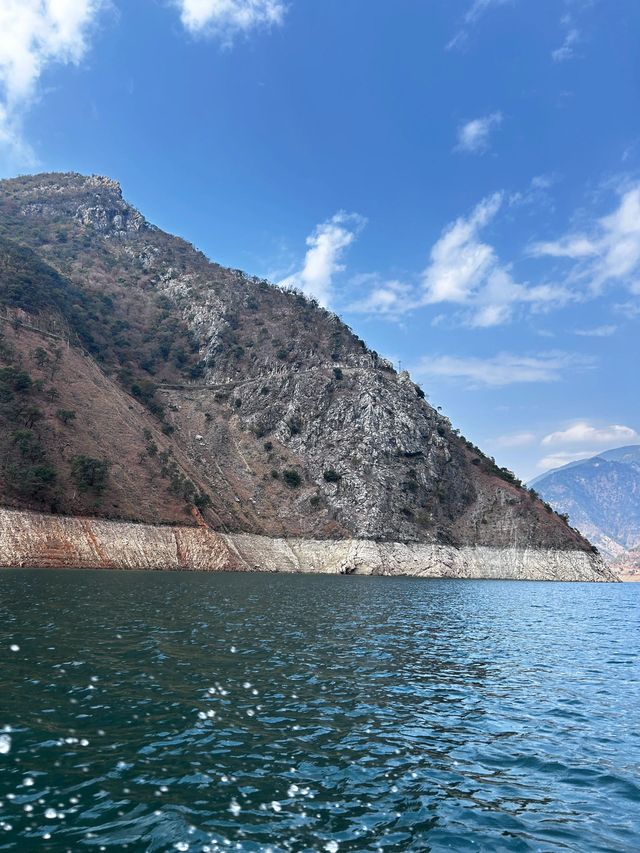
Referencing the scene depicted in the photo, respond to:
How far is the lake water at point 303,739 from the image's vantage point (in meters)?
11.9

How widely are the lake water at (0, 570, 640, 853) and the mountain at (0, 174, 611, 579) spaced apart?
5593cm

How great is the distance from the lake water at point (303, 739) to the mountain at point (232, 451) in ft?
184

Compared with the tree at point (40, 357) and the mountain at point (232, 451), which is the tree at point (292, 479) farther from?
the tree at point (40, 357)

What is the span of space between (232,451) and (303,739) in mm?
127645

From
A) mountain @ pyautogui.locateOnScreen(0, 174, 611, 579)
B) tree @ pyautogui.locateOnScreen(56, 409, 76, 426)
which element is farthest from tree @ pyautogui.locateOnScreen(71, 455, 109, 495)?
tree @ pyautogui.locateOnScreen(56, 409, 76, 426)

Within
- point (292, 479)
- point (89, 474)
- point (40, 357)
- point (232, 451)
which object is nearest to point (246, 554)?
point (292, 479)

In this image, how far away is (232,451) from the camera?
469 feet

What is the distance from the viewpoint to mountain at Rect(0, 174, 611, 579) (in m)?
91.1

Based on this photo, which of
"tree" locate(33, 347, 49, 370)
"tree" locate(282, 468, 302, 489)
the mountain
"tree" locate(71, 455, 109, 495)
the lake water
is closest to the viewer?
the lake water

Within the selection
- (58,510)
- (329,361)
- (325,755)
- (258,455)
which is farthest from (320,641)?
(329,361)

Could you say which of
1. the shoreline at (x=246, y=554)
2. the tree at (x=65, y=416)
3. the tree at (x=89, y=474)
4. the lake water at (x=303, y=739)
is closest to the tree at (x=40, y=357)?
the tree at (x=65, y=416)

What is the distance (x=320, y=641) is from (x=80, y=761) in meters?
21.5

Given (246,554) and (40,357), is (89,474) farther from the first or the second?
(40,357)

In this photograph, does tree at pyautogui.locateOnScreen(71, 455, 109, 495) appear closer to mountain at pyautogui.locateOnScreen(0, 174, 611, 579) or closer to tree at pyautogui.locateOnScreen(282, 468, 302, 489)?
mountain at pyautogui.locateOnScreen(0, 174, 611, 579)
